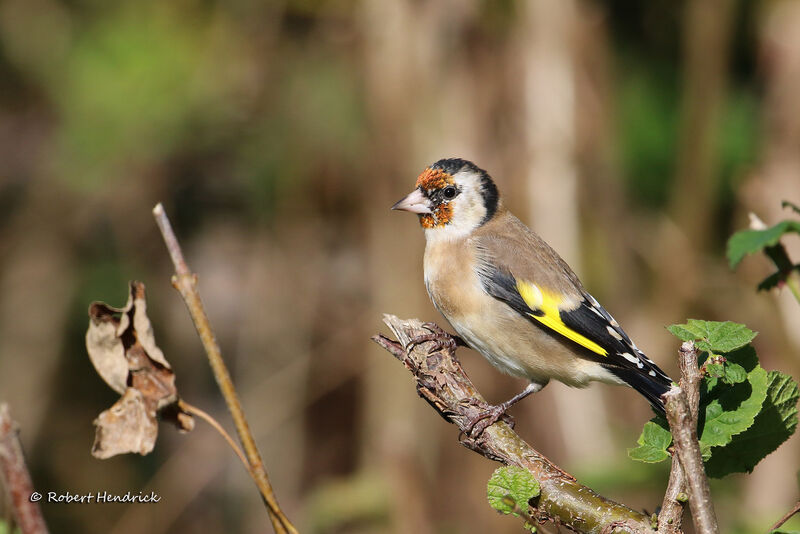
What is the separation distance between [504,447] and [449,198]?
186cm

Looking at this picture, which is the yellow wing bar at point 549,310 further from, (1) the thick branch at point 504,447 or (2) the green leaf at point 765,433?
(2) the green leaf at point 765,433

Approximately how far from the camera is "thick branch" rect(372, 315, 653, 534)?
1523mm

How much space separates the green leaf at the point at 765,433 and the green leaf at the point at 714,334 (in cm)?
21

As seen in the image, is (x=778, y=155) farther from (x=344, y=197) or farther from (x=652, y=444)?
(x=652, y=444)

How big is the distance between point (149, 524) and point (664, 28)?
4.45 m

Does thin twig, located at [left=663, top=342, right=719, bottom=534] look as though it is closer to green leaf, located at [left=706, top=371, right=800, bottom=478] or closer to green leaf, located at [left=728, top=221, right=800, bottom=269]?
green leaf, located at [left=706, top=371, right=800, bottom=478]

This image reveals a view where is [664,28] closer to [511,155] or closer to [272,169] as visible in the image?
[511,155]

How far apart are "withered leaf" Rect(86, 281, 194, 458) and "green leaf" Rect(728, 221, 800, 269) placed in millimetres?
1165

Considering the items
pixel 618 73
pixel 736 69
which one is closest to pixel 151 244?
pixel 618 73

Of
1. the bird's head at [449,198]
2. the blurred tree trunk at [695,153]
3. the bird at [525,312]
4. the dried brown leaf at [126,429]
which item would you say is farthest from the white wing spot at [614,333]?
the dried brown leaf at [126,429]

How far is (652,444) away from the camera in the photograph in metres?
1.53

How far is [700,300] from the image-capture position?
194 inches

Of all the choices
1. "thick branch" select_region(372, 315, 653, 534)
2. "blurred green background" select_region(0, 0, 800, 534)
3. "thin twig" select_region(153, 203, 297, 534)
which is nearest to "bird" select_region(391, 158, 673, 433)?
"thick branch" select_region(372, 315, 653, 534)

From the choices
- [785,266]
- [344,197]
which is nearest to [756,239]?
[785,266]
